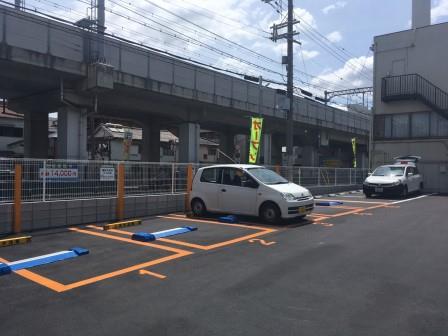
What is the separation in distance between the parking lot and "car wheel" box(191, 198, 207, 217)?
250cm

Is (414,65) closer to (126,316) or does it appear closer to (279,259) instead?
(279,259)

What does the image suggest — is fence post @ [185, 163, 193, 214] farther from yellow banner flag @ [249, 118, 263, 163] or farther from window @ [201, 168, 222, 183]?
yellow banner flag @ [249, 118, 263, 163]

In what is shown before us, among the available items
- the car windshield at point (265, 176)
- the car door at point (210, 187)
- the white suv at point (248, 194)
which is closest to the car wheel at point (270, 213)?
the white suv at point (248, 194)

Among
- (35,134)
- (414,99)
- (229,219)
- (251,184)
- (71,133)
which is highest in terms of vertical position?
(414,99)

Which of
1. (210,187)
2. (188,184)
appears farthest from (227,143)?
(210,187)

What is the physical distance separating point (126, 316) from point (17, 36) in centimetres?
1545

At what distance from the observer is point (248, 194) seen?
10.9 metres

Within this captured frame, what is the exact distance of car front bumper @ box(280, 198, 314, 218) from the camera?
33.8ft

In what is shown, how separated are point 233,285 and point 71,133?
57.2 ft

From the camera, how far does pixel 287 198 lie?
10.4m

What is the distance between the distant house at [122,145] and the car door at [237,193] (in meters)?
24.0

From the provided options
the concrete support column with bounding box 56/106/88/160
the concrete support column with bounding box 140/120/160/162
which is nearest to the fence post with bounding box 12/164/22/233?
the concrete support column with bounding box 56/106/88/160

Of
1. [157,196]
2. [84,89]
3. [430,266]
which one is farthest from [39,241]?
[84,89]

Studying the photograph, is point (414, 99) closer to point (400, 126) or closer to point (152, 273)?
point (400, 126)
